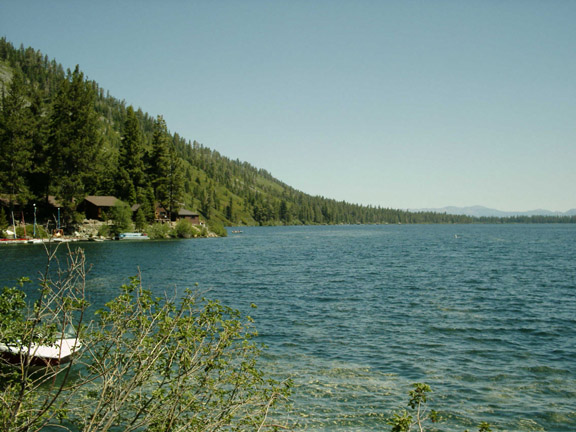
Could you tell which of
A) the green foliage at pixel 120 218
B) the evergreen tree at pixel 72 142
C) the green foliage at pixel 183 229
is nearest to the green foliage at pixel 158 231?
the green foliage at pixel 183 229

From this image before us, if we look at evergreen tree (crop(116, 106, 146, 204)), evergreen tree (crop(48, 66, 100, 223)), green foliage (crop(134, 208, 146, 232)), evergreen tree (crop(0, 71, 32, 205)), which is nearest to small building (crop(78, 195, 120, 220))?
evergreen tree (crop(116, 106, 146, 204))

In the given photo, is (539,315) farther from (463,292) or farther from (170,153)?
(170,153)

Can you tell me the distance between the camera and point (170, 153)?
108 metres

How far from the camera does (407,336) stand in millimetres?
20734

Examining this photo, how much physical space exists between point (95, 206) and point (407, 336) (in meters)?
87.1

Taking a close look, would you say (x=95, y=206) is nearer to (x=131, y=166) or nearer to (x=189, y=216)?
(x=131, y=166)

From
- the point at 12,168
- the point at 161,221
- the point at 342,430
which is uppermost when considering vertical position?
the point at 12,168

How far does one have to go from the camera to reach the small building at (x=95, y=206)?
9200 cm

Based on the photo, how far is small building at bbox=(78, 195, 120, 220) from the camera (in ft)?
302

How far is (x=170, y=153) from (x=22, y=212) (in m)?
38.0

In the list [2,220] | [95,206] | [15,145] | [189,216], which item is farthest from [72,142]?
[189,216]

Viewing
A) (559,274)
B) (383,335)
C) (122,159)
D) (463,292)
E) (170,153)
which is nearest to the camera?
(383,335)

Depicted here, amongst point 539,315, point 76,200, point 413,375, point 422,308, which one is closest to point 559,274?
point 539,315

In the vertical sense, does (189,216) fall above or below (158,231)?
above
